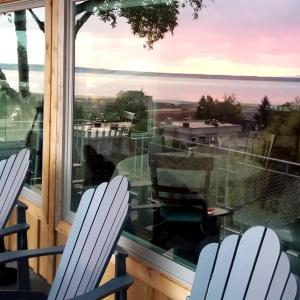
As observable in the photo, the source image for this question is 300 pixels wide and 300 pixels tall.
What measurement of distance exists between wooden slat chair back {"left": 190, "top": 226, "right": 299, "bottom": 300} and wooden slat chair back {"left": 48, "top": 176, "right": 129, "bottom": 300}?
21.8 inches

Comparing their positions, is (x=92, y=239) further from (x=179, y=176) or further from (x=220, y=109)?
(x=220, y=109)

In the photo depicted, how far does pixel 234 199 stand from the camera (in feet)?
9.90

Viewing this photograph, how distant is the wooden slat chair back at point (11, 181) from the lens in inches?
109

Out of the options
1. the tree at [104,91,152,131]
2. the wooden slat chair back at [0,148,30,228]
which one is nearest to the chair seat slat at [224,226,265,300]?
the wooden slat chair back at [0,148,30,228]

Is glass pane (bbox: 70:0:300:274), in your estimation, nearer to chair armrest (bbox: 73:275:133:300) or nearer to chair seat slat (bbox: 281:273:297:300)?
chair armrest (bbox: 73:275:133:300)

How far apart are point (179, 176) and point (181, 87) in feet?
2.79

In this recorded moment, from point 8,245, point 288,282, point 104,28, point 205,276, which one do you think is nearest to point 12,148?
point 8,245

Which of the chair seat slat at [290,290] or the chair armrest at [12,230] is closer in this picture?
the chair seat slat at [290,290]

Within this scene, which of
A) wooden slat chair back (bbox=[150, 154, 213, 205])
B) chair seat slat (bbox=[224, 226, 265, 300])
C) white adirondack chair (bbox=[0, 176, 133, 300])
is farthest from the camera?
wooden slat chair back (bbox=[150, 154, 213, 205])

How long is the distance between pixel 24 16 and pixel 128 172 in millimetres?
1447

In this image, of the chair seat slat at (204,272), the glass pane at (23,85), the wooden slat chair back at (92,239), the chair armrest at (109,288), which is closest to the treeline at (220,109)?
the glass pane at (23,85)

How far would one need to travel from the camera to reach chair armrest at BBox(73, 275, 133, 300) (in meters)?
1.69

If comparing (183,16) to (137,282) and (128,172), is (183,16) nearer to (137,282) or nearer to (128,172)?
(128,172)

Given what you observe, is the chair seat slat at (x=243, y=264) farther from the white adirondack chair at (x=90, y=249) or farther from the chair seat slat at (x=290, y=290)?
the white adirondack chair at (x=90, y=249)
